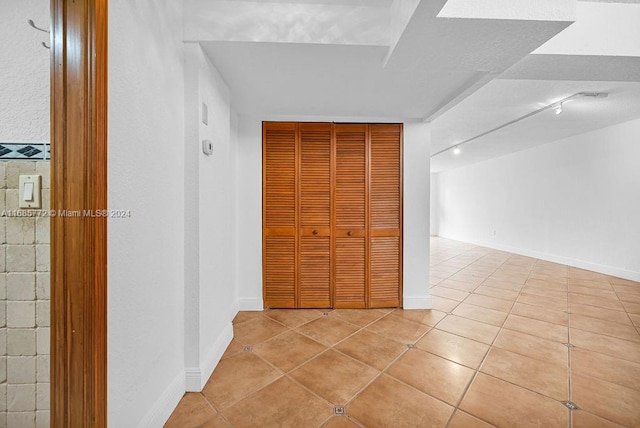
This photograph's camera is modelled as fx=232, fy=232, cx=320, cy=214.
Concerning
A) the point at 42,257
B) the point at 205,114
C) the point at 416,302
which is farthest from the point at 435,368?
the point at 205,114

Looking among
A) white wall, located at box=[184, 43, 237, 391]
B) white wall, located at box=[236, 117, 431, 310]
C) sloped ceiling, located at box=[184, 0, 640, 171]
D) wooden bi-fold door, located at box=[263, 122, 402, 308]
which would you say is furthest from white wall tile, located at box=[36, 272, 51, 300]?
wooden bi-fold door, located at box=[263, 122, 402, 308]

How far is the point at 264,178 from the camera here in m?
2.71

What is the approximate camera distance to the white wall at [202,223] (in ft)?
5.06

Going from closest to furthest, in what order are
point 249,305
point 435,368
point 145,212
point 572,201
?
Answer: point 145,212 → point 435,368 → point 249,305 → point 572,201

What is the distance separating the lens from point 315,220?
2746 millimetres

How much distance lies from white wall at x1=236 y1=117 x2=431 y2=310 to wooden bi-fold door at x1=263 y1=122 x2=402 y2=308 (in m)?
0.09

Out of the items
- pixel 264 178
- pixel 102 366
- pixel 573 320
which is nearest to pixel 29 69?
pixel 102 366

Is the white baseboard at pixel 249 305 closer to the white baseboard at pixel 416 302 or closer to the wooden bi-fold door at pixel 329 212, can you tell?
the wooden bi-fold door at pixel 329 212

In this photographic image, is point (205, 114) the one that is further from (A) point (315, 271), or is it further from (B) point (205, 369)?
(A) point (315, 271)

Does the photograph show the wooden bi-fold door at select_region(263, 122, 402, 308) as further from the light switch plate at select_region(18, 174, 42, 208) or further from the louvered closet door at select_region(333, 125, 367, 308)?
the light switch plate at select_region(18, 174, 42, 208)

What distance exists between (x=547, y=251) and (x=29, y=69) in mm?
7639

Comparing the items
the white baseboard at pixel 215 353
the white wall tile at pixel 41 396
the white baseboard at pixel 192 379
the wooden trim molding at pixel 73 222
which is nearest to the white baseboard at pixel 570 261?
the white baseboard at pixel 215 353

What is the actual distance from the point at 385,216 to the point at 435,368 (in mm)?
1527

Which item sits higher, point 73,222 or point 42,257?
point 73,222
